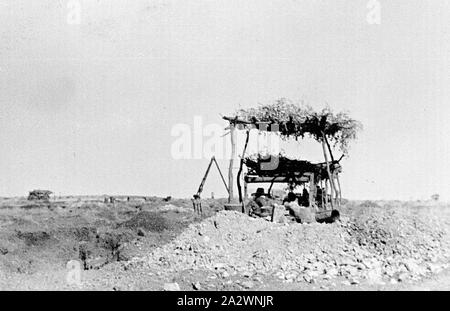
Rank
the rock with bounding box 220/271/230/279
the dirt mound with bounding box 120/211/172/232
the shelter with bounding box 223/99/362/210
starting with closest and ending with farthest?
the rock with bounding box 220/271/230/279, the shelter with bounding box 223/99/362/210, the dirt mound with bounding box 120/211/172/232

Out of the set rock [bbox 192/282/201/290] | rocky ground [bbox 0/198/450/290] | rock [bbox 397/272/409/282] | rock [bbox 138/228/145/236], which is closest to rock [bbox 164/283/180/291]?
rocky ground [bbox 0/198/450/290]

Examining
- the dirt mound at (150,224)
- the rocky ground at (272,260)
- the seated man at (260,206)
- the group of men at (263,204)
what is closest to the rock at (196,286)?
the rocky ground at (272,260)

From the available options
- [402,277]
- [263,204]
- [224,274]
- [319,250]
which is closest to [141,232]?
[263,204]

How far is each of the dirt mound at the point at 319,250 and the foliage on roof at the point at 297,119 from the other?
4.50 meters

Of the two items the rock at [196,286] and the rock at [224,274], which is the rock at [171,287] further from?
the rock at [224,274]

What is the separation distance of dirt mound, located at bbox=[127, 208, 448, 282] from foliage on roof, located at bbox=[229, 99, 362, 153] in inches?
177

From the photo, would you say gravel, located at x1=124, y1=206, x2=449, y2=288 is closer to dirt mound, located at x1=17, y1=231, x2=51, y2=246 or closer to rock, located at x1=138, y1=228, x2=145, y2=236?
rock, located at x1=138, y1=228, x2=145, y2=236

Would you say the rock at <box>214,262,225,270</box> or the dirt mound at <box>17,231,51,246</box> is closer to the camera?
the rock at <box>214,262,225,270</box>

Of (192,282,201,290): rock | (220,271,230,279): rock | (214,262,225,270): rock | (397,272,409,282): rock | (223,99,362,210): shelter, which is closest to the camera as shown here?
(192,282,201,290): rock

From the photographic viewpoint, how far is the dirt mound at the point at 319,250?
371 inches

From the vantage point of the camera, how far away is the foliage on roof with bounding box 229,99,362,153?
49.2ft

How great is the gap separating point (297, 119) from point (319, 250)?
6.21 m
